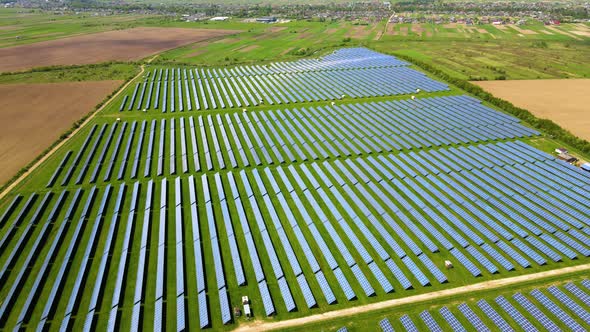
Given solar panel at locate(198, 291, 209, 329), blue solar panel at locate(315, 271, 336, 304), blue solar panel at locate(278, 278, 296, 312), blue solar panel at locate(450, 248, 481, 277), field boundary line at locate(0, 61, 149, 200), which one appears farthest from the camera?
field boundary line at locate(0, 61, 149, 200)

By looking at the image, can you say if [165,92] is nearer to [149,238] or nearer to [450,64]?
[149,238]

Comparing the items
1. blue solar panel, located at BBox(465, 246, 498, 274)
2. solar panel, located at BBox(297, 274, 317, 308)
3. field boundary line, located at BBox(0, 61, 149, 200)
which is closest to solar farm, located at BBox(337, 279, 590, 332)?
blue solar panel, located at BBox(465, 246, 498, 274)

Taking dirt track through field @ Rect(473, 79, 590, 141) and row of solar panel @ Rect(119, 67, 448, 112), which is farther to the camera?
row of solar panel @ Rect(119, 67, 448, 112)

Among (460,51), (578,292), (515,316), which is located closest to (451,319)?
→ (515,316)

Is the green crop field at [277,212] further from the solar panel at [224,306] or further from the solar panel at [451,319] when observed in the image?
the solar panel at [451,319]

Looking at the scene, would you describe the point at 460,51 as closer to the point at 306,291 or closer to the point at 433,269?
the point at 433,269

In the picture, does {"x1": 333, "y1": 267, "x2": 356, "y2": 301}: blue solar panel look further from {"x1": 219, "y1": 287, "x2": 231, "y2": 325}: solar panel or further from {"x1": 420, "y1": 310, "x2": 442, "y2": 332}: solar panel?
{"x1": 219, "y1": 287, "x2": 231, "y2": 325}: solar panel
